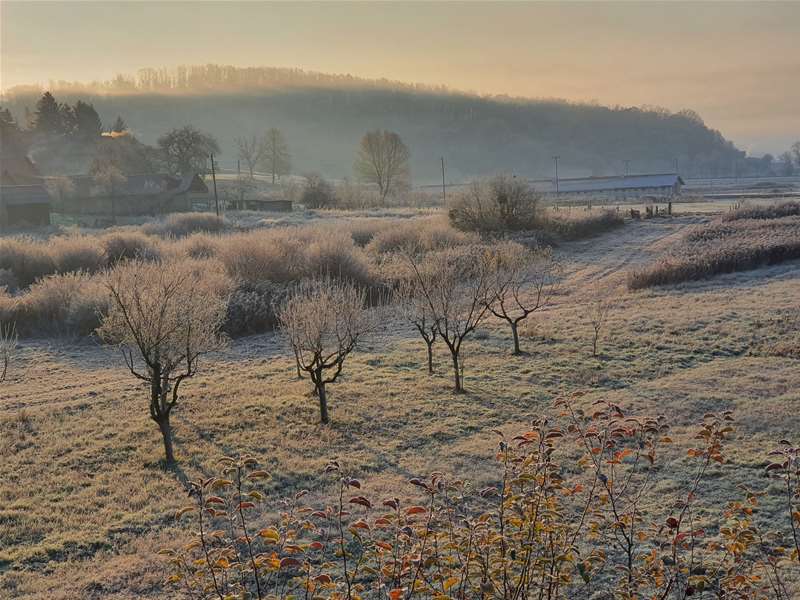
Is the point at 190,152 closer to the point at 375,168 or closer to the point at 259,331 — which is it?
the point at 375,168

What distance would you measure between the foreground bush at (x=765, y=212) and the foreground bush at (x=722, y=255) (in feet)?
26.7

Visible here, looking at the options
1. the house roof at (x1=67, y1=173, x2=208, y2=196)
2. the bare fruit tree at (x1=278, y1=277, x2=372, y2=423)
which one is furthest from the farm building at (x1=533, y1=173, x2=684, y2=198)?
the bare fruit tree at (x1=278, y1=277, x2=372, y2=423)

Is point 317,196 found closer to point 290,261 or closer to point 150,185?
point 150,185

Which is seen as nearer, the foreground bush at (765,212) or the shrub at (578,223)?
the shrub at (578,223)

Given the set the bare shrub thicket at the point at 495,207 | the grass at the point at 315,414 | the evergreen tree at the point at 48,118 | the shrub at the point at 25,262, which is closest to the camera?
the grass at the point at 315,414

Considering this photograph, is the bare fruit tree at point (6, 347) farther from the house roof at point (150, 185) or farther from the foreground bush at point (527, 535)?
the house roof at point (150, 185)

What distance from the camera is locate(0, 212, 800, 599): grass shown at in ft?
27.4

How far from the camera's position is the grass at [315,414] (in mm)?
8359

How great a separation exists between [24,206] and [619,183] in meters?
71.3

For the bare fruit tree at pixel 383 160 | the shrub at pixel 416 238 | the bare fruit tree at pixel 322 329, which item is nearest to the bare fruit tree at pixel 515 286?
the bare fruit tree at pixel 322 329

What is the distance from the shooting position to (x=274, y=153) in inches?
4333

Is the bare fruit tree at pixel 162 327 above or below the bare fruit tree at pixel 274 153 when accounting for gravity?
below

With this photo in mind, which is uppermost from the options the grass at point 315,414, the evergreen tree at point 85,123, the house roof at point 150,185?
the evergreen tree at point 85,123

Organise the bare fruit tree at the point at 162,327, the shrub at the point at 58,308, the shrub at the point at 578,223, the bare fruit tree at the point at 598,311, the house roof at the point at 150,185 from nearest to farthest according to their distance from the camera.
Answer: the bare fruit tree at the point at 162,327 → the bare fruit tree at the point at 598,311 → the shrub at the point at 58,308 → the shrub at the point at 578,223 → the house roof at the point at 150,185
